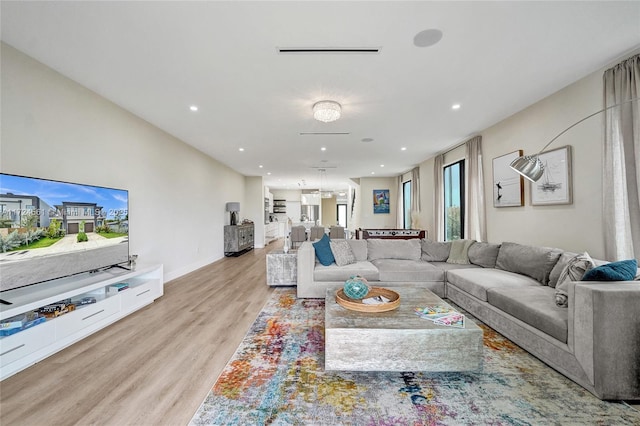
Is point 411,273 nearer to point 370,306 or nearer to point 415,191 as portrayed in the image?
point 370,306

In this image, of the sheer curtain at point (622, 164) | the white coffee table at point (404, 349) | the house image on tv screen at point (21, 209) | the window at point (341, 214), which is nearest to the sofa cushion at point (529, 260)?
the sheer curtain at point (622, 164)

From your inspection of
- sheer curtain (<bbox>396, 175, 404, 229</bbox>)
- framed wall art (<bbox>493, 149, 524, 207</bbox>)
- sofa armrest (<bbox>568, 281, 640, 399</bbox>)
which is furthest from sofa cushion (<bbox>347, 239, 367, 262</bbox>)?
sheer curtain (<bbox>396, 175, 404, 229</bbox>)

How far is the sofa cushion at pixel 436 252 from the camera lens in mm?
4289

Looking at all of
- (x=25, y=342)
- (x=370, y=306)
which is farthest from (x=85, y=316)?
(x=370, y=306)

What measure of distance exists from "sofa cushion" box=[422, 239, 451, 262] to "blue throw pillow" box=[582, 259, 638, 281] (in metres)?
2.26

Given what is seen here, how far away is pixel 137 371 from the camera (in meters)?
2.07

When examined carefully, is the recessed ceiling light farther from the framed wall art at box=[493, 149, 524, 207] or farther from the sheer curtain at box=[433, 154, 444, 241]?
the sheer curtain at box=[433, 154, 444, 241]

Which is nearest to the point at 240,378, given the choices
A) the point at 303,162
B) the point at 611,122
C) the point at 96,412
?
the point at 96,412

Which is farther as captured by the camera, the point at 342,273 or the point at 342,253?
the point at 342,253

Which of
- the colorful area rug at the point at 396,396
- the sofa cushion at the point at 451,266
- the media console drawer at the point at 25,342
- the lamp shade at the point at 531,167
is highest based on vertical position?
the lamp shade at the point at 531,167

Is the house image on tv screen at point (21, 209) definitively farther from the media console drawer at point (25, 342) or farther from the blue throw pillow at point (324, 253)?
the blue throw pillow at point (324, 253)

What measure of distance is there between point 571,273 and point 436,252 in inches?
77.8

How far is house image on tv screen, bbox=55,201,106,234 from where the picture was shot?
260 centimetres

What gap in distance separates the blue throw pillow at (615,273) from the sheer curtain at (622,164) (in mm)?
591
